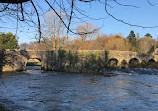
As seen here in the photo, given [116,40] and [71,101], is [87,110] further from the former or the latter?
[116,40]

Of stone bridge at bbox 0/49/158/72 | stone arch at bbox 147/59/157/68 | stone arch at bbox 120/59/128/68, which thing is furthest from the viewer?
stone arch at bbox 147/59/157/68

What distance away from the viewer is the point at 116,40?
4569cm

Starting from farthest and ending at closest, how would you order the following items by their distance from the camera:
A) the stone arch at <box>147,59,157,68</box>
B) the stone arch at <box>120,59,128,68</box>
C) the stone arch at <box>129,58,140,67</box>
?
1. the stone arch at <box>147,59,157,68</box>
2. the stone arch at <box>129,58,140,67</box>
3. the stone arch at <box>120,59,128,68</box>

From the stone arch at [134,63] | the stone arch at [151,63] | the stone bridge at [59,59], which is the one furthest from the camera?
the stone arch at [151,63]

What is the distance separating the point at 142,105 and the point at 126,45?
A: 132 feet

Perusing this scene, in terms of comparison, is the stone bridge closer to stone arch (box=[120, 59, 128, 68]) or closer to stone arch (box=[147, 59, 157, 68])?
stone arch (box=[120, 59, 128, 68])

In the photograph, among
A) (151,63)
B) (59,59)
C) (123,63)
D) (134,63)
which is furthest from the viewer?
(151,63)

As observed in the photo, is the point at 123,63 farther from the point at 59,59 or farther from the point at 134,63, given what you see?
the point at 59,59

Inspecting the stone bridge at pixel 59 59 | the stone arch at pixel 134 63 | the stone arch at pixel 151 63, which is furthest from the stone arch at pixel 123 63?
the stone arch at pixel 151 63

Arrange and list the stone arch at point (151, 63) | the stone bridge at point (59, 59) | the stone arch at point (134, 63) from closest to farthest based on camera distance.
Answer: the stone bridge at point (59, 59) → the stone arch at point (134, 63) → the stone arch at point (151, 63)

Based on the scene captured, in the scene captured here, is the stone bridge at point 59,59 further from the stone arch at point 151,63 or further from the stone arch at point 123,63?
the stone arch at point 151,63

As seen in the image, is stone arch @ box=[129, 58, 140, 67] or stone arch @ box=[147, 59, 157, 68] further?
stone arch @ box=[147, 59, 157, 68]

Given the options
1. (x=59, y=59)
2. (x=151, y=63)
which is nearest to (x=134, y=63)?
(x=151, y=63)

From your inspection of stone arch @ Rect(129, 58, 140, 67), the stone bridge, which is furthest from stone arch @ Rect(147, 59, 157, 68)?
the stone bridge
